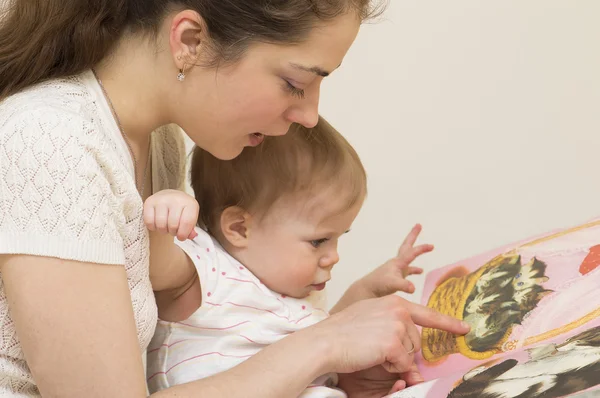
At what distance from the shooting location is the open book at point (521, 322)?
1021 millimetres

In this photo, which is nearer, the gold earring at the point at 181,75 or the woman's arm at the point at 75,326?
the woman's arm at the point at 75,326

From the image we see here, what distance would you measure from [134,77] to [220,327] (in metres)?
0.36

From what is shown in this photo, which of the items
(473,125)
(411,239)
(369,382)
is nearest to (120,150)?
(369,382)

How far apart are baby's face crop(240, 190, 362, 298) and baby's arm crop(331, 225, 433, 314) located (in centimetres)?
A: 20

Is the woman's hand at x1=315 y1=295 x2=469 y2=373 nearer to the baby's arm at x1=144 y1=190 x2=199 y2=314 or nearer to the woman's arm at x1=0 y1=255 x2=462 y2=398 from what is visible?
the woman's arm at x1=0 y1=255 x2=462 y2=398

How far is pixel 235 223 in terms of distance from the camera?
1.37m

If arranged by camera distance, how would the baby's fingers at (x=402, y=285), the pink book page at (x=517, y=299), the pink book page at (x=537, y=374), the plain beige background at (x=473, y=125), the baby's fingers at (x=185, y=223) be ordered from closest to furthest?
1. the pink book page at (x=537, y=374)
2. the baby's fingers at (x=185, y=223)
3. the pink book page at (x=517, y=299)
4. the baby's fingers at (x=402, y=285)
5. the plain beige background at (x=473, y=125)

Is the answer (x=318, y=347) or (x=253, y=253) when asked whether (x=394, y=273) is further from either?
(x=318, y=347)

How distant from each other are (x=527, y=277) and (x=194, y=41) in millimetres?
561

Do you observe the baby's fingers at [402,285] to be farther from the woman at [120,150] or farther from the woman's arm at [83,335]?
the woman's arm at [83,335]

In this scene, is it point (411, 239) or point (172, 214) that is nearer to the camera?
point (172, 214)

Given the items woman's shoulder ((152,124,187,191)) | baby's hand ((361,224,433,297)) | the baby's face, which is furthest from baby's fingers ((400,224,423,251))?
woman's shoulder ((152,124,187,191))

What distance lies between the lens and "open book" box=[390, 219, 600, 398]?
1.02 metres

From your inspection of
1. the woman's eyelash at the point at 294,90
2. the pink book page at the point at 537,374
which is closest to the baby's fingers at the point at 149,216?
the woman's eyelash at the point at 294,90
